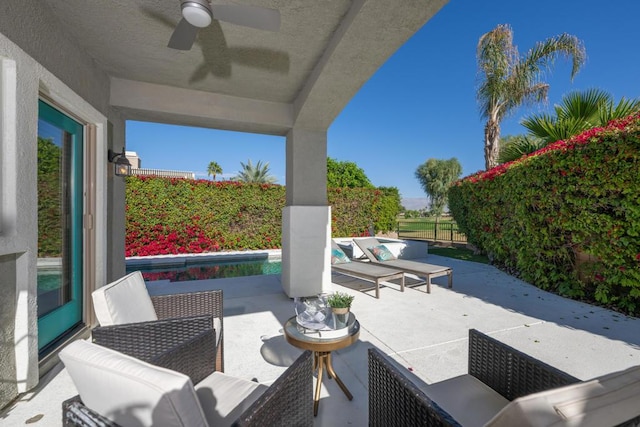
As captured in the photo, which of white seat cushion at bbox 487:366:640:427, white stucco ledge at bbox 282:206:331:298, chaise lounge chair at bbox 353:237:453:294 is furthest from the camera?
chaise lounge chair at bbox 353:237:453:294

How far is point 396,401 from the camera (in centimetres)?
140

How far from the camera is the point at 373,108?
15.1 meters

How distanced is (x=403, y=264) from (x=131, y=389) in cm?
518

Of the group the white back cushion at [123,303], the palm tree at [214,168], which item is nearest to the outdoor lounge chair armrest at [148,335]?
the white back cushion at [123,303]

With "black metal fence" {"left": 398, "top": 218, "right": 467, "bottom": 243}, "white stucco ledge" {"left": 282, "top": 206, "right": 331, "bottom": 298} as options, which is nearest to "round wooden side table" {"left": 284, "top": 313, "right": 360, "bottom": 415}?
"white stucco ledge" {"left": 282, "top": 206, "right": 331, "bottom": 298}

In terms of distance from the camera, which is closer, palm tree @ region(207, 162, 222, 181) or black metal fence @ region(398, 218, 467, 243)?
black metal fence @ region(398, 218, 467, 243)

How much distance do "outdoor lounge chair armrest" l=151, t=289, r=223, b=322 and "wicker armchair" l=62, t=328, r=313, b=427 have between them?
2.33 feet

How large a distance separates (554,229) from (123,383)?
614cm

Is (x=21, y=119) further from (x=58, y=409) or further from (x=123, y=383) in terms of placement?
(x=123, y=383)

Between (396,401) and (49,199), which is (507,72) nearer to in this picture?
(396,401)

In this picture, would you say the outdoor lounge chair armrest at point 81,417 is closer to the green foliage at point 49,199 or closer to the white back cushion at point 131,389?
the white back cushion at point 131,389

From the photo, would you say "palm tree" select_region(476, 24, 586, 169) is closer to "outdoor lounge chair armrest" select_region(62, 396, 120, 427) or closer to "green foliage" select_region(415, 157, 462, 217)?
"outdoor lounge chair armrest" select_region(62, 396, 120, 427)

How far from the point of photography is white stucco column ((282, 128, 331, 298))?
4.52 meters

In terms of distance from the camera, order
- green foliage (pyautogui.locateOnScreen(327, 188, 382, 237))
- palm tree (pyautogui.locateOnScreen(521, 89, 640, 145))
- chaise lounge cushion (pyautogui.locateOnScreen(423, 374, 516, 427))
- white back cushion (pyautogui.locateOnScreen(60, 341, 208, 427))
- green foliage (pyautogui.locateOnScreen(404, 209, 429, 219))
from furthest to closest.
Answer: green foliage (pyautogui.locateOnScreen(404, 209, 429, 219))
green foliage (pyautogui.locateOnScreen(327, 188, 382, 237))
palm tree (pyautogui.locateOnScreen(521, 89, 640, 145))
chaise lounge cushion (pyautogui.locateOnScreen(423, 374, 516, 427))
white back cushion (pyautogui.locateOnScreen(60, 341, 208, 427))
